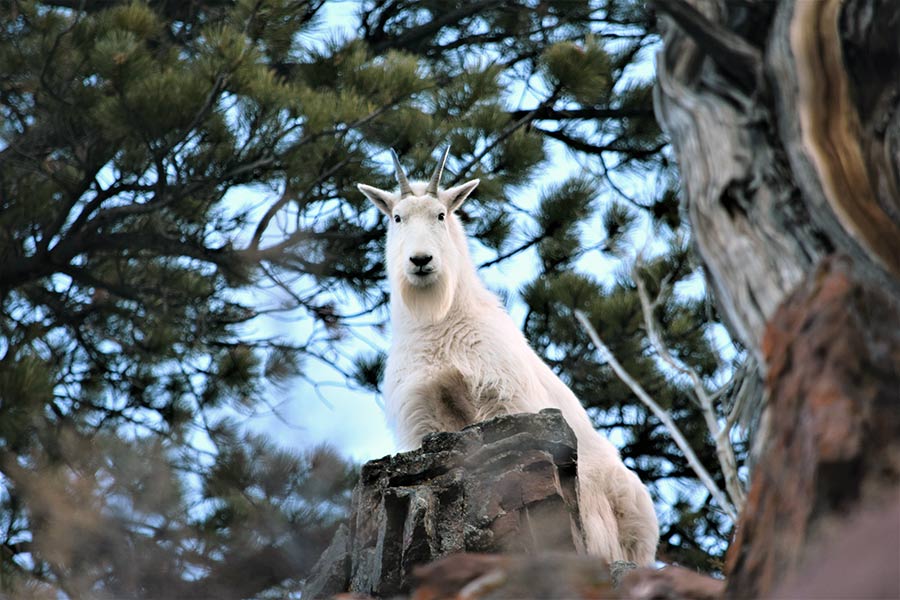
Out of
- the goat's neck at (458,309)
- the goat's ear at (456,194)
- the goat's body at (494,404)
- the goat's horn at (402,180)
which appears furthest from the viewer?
the goat's ear at (456,194)

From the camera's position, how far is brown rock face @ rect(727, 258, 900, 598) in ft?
7.91

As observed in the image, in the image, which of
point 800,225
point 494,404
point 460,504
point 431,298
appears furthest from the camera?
point 431,298

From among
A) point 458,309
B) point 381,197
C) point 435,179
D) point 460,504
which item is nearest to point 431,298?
point 458,309

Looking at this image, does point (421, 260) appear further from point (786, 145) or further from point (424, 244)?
point (786, 145)

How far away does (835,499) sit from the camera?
242 cm

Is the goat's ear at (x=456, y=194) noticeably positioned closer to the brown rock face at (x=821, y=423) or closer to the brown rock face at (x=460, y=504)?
the brown rock face at (x=460, y=504)

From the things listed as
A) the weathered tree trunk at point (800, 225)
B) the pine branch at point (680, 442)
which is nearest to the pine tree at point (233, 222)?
the pine branch at point (680, 442)

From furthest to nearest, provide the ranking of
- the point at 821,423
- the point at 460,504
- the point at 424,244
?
the point at 424,244 → the point at 460,504 → the point at 821,423

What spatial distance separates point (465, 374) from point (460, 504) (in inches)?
54.6

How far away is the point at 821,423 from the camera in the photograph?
2477mm

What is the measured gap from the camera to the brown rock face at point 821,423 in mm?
2412

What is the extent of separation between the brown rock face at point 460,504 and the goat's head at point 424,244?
150cm

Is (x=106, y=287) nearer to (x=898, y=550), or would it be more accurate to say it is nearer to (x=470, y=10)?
(x=470, y=10)

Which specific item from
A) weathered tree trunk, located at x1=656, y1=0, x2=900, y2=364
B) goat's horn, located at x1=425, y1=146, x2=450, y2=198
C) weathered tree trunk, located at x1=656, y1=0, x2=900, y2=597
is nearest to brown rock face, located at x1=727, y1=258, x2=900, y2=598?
weathered tree trunk, located at x1=656, y1=0, x2=900, y2=597
